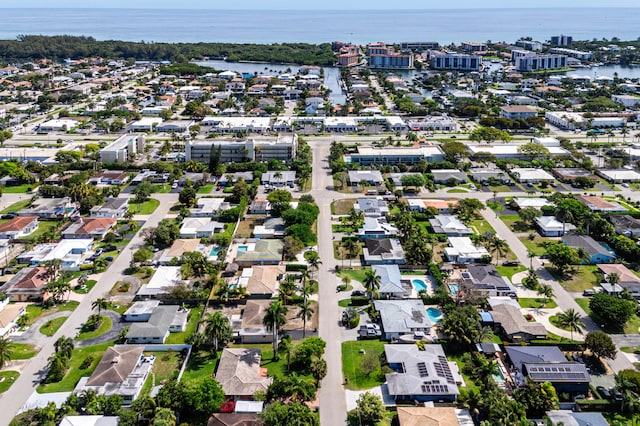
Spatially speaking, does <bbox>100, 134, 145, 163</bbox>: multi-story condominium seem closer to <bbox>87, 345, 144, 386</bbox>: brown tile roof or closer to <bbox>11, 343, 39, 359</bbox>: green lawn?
<bbox>11, 343, 39, 359</bbox>: green lawn

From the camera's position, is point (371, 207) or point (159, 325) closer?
point (159, 325)

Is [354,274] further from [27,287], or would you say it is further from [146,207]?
[146,207]

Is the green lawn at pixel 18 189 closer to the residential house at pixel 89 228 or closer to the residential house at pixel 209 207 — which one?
the residential house at pixel 89 228

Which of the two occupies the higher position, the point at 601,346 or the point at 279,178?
the point at 279,178

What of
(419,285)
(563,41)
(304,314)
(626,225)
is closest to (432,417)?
(304,314)

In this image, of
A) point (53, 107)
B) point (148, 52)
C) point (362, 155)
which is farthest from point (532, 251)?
point (148, 52)
